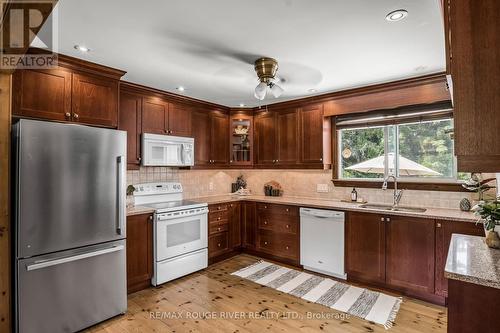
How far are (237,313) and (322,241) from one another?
147 centimetres

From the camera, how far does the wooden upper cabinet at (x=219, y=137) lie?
14.8ft

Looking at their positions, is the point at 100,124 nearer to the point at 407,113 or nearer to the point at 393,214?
the point at 393,214

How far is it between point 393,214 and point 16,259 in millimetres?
3525

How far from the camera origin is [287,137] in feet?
14.4

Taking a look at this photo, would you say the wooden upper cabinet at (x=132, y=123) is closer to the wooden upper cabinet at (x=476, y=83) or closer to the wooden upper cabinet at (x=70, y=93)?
the wooden upper cabinet at (x=70, y=93)

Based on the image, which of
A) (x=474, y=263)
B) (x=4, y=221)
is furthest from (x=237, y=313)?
(x=4, y=221)

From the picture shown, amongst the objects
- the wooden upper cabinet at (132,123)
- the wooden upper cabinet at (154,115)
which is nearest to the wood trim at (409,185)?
the wooden upper cabinet at (154,115)

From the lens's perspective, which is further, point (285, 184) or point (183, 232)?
point (285, 184)

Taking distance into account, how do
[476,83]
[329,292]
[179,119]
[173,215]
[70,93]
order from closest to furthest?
[476,83] → [70,93] → [329,292] → [173,215] → [179,119]

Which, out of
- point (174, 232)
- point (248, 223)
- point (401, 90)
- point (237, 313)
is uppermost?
point (401, 90)

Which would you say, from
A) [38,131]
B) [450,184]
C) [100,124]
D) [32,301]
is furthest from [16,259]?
[450,184]

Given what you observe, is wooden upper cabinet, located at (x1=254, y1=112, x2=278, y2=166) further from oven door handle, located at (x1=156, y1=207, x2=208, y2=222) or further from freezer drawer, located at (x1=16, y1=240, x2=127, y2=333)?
freezer drawer, located at (x1=16, y1=240, x2=127, y2=333)

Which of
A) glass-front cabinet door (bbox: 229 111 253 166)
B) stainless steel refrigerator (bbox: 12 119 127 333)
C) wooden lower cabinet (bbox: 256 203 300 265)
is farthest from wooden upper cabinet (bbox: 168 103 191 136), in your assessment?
wooden lower cabinet (bbox: 256 203 300 265)

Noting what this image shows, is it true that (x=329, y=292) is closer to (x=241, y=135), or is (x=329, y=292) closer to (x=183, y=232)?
(x=183, y=232)
